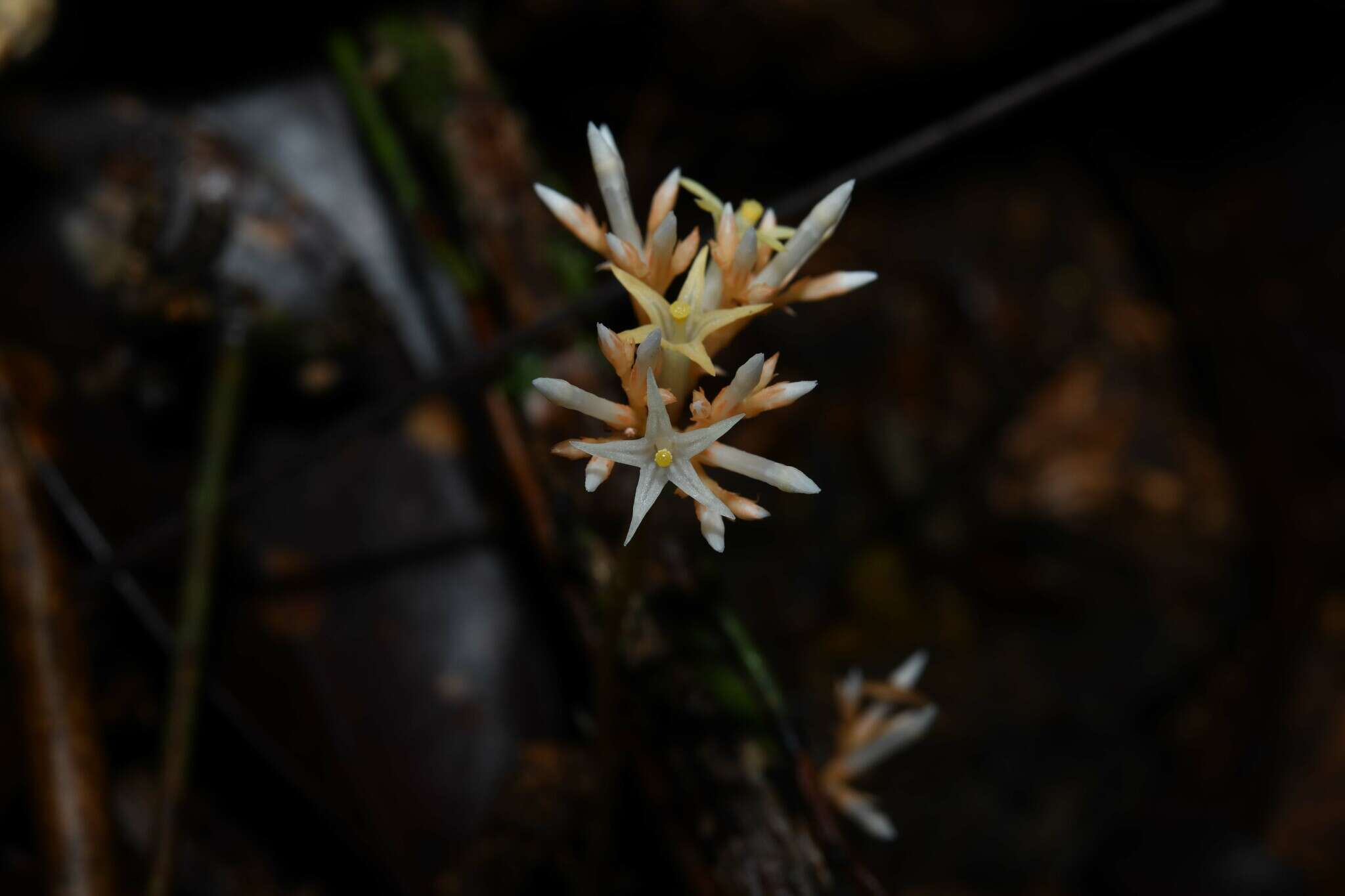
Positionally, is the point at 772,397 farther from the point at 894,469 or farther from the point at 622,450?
the point at 894,469

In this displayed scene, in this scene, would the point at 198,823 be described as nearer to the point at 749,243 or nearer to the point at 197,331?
the point at 197,331

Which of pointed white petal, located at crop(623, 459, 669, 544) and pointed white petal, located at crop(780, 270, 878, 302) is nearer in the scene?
pointed white petal, located at crop(623, 459, 669, 544)

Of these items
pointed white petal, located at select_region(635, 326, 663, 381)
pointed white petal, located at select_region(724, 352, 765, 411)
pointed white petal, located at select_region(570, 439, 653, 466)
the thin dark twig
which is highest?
the thin dark twig

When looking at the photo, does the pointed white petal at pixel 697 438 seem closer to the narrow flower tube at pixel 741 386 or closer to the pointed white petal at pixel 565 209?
the narrow flower tube at pixel 741 386

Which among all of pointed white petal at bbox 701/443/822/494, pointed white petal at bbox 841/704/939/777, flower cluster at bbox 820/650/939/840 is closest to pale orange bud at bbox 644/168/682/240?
pointed white petal at bbox 701/443/822/494

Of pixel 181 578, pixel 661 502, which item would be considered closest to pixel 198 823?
pixel 181 578

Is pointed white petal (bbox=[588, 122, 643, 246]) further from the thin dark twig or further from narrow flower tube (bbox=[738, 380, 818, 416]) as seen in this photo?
the thin dark twig

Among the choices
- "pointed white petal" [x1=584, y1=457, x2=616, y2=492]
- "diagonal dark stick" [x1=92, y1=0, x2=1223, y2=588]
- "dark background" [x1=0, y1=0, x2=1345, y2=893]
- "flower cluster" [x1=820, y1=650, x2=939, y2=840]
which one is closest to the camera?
"pointed white petal" [x1=584, y1=457, x2=616, y2=492]
